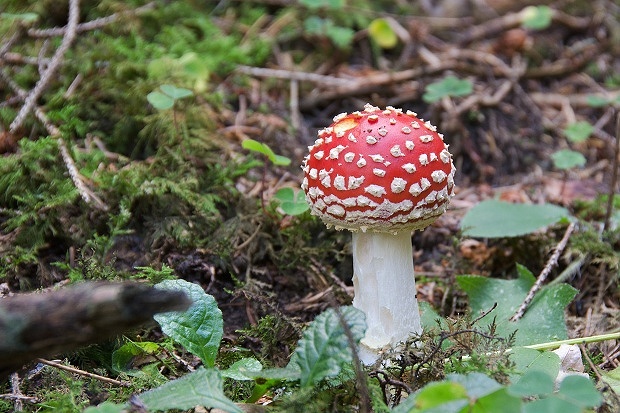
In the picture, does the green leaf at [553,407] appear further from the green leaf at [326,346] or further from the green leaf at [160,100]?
the green leaf at [160,100]

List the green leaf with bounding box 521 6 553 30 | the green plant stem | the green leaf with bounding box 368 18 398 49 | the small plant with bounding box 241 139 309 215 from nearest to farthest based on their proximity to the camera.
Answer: the green plant stem, the small plant with bounding box 241 139 309 215, the green leaf with bounding box 368 18 398 49, the green leaf with bounding box 521 6 553 30

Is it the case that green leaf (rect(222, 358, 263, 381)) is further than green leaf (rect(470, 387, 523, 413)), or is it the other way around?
green leaf (rect(222, 358, 263, 381))

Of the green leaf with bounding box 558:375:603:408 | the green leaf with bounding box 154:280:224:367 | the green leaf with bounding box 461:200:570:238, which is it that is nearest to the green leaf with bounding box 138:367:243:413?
the green leaf with bounding box 154:280:224:367

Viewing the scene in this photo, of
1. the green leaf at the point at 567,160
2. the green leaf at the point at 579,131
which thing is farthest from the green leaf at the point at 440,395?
the green leaf at the point at 579,131

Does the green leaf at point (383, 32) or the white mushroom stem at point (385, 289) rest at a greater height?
the green leaf at point (383, 32)

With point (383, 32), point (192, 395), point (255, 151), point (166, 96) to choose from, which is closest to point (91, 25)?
point (166, 96)

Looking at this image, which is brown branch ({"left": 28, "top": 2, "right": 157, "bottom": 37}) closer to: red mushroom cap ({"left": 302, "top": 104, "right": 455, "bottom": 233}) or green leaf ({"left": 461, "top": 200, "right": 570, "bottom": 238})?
red mushroom cap ({"left": 302, "top": 104, "right": 455, "bottom": 233})
